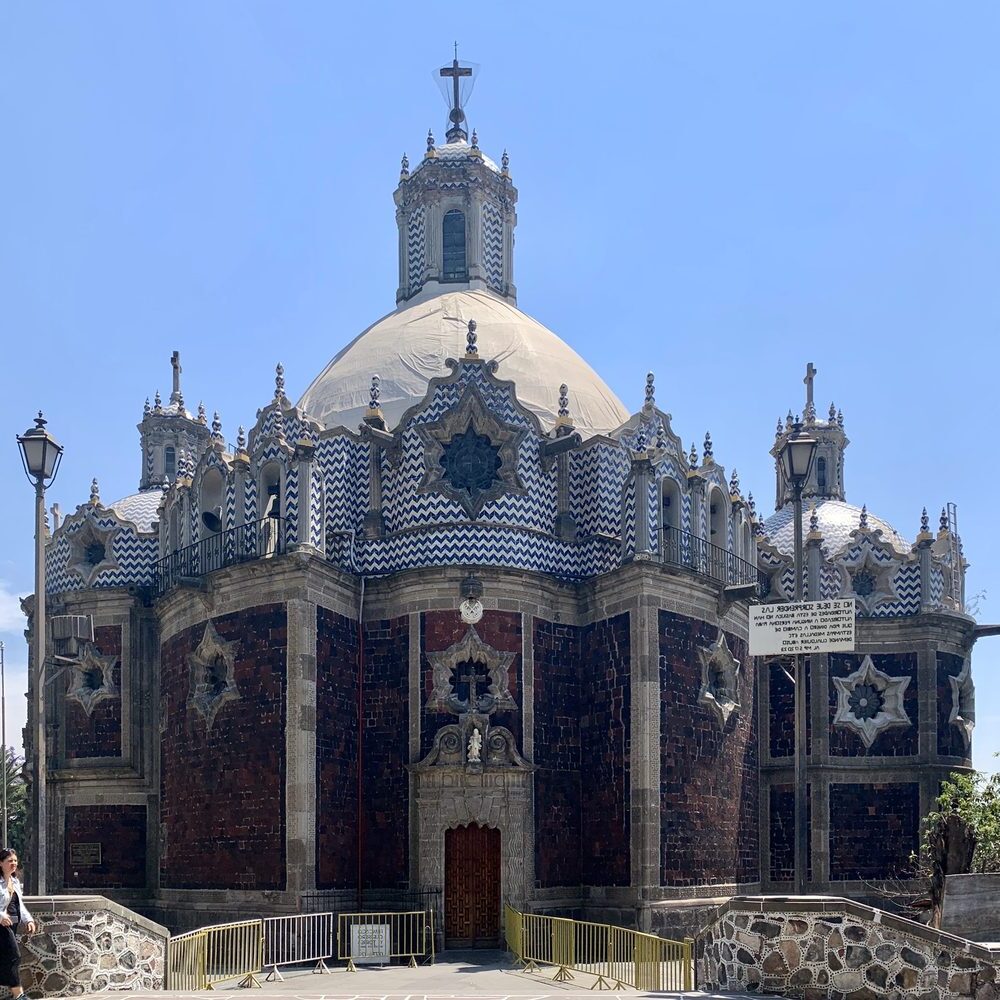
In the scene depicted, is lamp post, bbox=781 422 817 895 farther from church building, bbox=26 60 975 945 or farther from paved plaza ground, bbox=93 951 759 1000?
church building, bbox=26 60 975 945

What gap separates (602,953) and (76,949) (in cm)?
915

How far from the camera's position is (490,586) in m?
28.7

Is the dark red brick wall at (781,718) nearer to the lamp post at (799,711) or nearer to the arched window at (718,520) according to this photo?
the arched window at (718,520)

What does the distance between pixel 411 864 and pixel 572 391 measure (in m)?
11.7

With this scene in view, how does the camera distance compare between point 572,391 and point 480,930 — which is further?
point 572,391

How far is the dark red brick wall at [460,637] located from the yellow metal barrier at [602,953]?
3534mm

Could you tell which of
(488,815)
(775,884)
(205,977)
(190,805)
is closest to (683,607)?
(488,815)

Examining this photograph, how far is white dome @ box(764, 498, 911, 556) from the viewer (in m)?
36.9

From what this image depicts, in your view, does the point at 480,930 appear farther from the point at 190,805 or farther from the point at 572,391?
the point at 572,391

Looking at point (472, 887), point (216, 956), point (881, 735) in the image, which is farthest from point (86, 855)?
point (881, 735)

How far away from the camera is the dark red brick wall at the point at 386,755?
1105 inches

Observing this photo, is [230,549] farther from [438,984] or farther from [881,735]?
[881,735]

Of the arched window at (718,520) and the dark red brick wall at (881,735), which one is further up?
the arched window at (718,520)

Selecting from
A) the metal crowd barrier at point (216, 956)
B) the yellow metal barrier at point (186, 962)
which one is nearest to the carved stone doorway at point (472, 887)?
the metal crowd barrier at point (216, 956)
